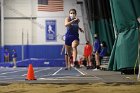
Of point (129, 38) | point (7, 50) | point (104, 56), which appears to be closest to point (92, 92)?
point (129, 38)

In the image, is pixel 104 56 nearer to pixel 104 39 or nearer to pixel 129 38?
pixel 104 39

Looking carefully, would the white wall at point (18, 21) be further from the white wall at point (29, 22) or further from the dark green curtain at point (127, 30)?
the dark green curtain at point (127, 30)

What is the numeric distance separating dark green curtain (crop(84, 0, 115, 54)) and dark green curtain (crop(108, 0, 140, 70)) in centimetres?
744

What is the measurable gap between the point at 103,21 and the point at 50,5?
11.7m

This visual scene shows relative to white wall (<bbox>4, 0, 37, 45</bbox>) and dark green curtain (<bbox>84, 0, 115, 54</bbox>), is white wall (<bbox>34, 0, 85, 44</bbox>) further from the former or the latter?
dark green curtain (<bbox>84, 0, 115, 54</bbox>)

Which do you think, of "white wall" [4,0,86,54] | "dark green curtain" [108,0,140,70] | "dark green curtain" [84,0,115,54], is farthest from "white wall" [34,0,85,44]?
"dark green curtain" [108,0,140,70]

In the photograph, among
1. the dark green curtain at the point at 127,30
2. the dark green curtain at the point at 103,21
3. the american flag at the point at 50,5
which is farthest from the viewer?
the american flag at the point at 50,5

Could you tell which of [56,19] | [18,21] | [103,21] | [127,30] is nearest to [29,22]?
[18,21]

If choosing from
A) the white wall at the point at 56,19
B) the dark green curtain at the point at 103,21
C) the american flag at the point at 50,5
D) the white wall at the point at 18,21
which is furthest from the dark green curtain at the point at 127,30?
the white wall at the point at 18,21

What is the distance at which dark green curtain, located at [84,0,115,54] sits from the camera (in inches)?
637

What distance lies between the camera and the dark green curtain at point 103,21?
53.1 ft

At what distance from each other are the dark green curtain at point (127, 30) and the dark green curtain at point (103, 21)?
7444 millimetres

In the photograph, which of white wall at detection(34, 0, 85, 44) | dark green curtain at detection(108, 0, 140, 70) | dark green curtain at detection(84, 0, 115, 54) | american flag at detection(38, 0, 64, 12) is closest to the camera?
dark green curtain at detection(108, 0, 140, 70)

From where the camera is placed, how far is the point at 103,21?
16938mm
